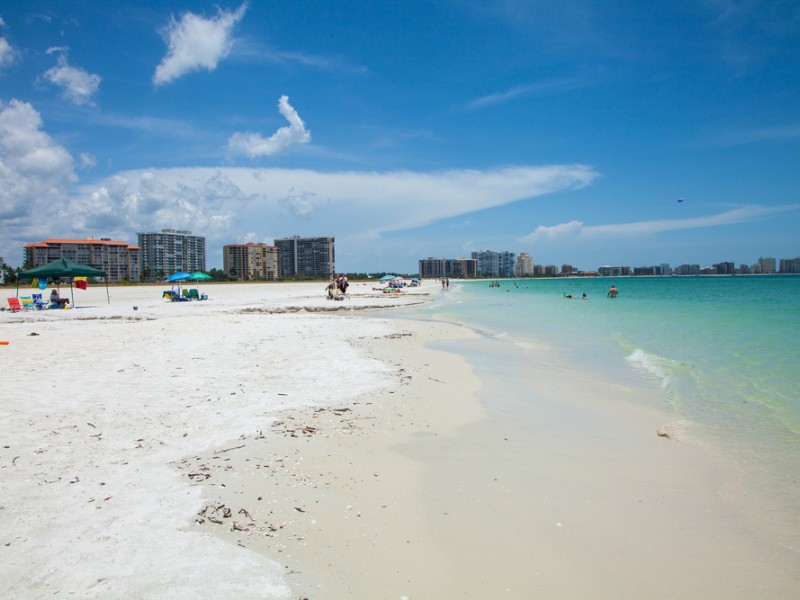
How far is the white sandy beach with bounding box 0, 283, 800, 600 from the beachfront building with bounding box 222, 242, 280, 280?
134508 mm

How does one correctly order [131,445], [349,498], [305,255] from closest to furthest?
[349,498] < [131,445] < [305,255]

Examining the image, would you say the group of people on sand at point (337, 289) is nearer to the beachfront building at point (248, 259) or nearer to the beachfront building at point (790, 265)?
the beachfront building at point (248, 259)

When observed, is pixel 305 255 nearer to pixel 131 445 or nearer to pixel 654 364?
pixel 654 364

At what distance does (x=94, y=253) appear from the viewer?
337 feet

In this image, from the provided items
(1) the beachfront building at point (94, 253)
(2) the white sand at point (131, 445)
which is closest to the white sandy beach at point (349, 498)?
(2) the white sand at point (131, 445)

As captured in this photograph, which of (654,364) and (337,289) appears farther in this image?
(337,289)

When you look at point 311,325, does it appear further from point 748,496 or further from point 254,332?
point 748,496

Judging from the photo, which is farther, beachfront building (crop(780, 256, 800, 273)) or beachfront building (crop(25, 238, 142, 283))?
beachfront building (crop(780, 256, 800, 273))

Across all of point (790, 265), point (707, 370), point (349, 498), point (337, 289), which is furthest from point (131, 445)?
point (790, 265)

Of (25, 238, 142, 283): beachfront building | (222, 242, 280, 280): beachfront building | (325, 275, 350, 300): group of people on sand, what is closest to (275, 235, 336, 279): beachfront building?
(222, 242, 280, 280): beachfront building

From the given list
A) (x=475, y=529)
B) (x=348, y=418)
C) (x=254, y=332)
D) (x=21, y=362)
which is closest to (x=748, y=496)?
(x=475, y=529)

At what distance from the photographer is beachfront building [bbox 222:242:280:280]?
13950 centimetres

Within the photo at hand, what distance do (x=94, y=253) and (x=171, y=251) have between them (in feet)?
104

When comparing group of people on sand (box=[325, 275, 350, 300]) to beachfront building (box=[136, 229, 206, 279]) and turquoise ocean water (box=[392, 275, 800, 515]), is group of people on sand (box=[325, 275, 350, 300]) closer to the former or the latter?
turquoise ocean water (box=[392, 275, 800, 515])
